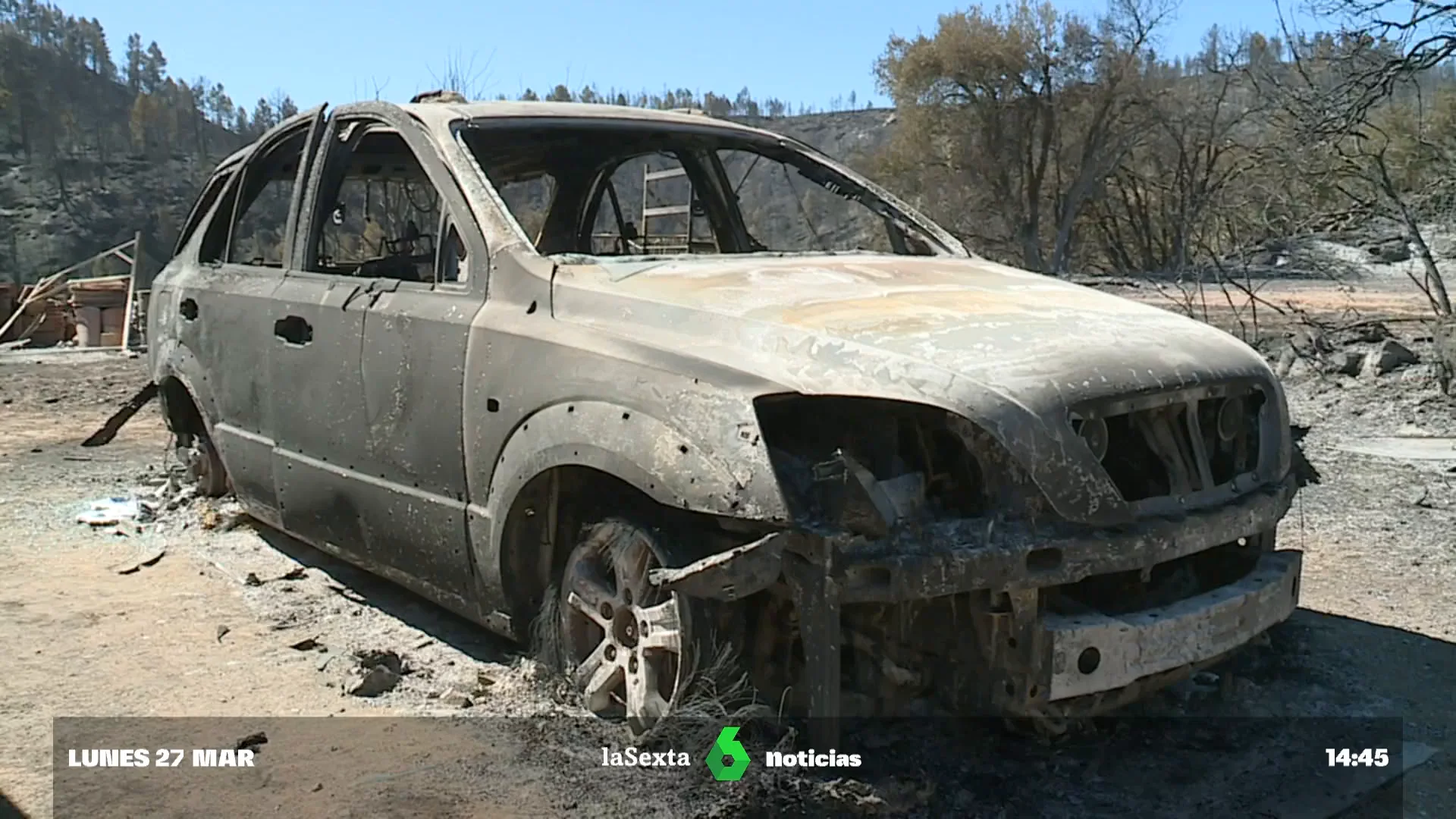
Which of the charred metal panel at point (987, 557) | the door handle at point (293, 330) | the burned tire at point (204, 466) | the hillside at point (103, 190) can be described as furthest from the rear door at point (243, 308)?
the hillside at point (103, 190)

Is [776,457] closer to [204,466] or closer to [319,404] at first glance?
[319,404]

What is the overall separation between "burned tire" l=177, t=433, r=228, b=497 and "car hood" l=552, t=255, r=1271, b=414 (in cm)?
324

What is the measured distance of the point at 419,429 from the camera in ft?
13.0

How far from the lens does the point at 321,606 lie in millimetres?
4848

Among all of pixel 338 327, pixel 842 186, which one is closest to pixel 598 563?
pixel 338 327

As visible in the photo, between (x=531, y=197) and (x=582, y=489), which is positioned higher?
(x=531, y=197)

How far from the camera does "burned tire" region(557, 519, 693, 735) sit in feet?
10.3

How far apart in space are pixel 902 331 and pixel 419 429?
1.67 meters

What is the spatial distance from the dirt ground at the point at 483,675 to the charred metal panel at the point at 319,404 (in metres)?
0.45

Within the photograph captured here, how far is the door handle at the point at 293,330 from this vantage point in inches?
179

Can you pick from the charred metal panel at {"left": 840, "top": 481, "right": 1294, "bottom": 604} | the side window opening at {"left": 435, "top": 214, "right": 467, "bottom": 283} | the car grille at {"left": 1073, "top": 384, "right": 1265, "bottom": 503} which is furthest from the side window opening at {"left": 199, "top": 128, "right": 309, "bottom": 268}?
the car grille at {"left": 1073, "top": 384, "right": 1265, "bottom": 503}

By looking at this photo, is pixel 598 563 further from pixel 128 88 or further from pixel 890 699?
pixel 128 88

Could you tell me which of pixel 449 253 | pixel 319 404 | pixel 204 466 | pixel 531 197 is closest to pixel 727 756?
pixel 449 253

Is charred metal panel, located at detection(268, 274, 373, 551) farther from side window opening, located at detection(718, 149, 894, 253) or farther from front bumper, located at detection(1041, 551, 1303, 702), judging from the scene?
front bumper, located at detection(1041, 551, 1303, 702)
